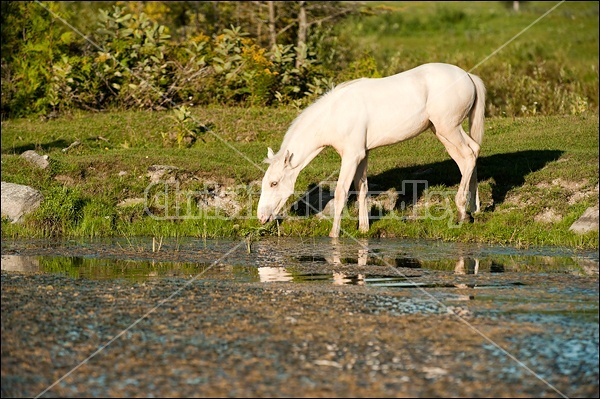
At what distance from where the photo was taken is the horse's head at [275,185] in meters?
12.9

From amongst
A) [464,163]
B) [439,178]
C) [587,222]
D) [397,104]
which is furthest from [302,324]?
[439,178]

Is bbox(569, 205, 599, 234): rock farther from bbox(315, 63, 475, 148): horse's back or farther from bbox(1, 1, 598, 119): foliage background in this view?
bbox(1, 1, 598, 119): foliage background

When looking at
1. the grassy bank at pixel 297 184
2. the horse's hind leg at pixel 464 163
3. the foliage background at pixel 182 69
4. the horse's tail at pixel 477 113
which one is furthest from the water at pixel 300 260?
the foliage background at pixel 182 69

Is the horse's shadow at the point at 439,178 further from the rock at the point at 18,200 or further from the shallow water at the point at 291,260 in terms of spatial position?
the rock at the point at 18,200

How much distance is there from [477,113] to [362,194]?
2.15 m

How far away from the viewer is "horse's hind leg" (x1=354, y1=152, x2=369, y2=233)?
13.1m

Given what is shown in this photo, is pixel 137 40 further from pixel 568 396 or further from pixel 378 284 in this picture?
pixel 568 396

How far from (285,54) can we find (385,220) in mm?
10215

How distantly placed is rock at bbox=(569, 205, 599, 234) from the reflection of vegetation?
4.63 metres

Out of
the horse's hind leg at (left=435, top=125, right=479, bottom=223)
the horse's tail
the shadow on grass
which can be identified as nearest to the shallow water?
the horse's hind leg at (left=435, top=125, right=479, bottom=223)

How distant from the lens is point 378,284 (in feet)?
30.4

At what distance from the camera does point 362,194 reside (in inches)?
521

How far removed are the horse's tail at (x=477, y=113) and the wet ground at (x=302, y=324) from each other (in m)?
2.98

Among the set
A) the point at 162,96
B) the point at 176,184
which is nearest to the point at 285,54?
the point at 162,96
